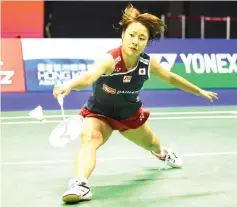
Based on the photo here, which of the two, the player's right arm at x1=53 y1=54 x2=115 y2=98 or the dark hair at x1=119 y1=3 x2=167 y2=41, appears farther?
the dark hair at x1=119 y1=3 x2=167 y2=41

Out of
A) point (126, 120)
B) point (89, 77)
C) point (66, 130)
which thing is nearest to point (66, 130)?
point (66, 130)

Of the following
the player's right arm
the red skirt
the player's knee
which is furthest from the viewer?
the red skirt

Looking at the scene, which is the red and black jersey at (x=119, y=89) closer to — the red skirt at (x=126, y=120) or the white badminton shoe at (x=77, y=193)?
the red skirt at (x=126, y=120)

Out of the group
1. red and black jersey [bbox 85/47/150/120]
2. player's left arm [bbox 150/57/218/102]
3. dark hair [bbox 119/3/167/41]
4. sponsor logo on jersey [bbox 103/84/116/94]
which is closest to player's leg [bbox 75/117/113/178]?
red and black jersey [bbox 85/47/150/120]

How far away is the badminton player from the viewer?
4090 mm

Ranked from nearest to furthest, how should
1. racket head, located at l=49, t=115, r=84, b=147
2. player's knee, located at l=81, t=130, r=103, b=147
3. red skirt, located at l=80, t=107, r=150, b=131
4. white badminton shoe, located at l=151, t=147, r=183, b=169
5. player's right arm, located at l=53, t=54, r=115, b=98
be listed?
player's right arm, located at l=53, t=54, r=115, b=98 → racket head, located at l=49, t=115, r=84, b=147 → player's knee, located at l=81, t=130, r=103, b=147 → red skirt, located at l=80, t=107, r=150, b=131 → white badminton shoe, located at l=151, t=147, r=183, b=169

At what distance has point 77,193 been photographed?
12.5 feet

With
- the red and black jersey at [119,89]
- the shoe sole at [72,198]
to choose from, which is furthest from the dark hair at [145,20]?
the shoe sole at [72,198]

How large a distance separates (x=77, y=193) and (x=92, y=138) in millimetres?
537

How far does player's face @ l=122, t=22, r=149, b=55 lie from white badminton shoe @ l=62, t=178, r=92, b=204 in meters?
1.01

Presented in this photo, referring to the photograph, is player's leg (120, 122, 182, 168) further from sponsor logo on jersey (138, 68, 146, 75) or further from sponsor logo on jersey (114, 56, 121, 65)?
sponsor logo on jersey (114, 56, 121, 65)

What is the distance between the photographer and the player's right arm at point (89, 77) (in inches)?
140

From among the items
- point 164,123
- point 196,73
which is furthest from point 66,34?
point 164,123

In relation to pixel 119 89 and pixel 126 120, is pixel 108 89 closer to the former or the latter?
pixel 119 89
